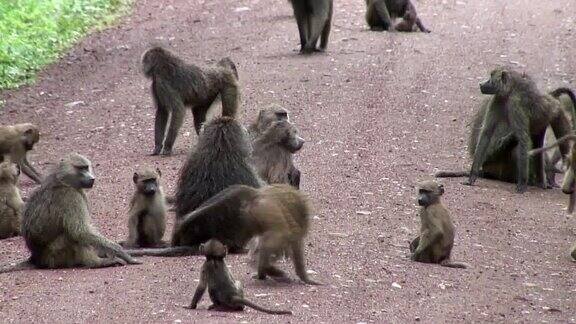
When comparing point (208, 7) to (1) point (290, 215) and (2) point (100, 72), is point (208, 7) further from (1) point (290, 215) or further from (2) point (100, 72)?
(1) point (290, 215)

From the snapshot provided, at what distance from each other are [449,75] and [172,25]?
5063 millimetres

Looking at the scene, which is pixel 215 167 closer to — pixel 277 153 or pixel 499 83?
pixel 277 153

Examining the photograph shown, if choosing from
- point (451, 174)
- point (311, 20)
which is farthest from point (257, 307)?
point (311, 20)

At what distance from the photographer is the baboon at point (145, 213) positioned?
31.1 feet

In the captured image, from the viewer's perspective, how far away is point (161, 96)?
13141 mm

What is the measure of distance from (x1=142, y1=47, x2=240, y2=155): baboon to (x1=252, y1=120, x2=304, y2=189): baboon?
297 centimetres

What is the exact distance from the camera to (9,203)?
416 inches

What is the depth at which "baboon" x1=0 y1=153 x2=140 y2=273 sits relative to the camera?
905cm

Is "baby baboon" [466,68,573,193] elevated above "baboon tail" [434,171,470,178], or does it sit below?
above

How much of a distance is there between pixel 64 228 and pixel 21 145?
3.58 m

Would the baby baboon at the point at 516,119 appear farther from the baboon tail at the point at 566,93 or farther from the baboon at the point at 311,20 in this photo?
the baboon at the point at 311,20

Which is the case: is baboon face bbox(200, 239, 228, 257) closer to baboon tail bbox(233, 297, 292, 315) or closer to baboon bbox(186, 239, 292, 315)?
baboon bbox(186, 239, 292, 315)

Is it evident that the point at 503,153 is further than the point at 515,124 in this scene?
Yes

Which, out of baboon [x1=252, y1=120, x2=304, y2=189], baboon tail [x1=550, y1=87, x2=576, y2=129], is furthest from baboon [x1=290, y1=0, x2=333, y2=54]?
baboon [x1=252, y1=120, x2=304, y2=189]
